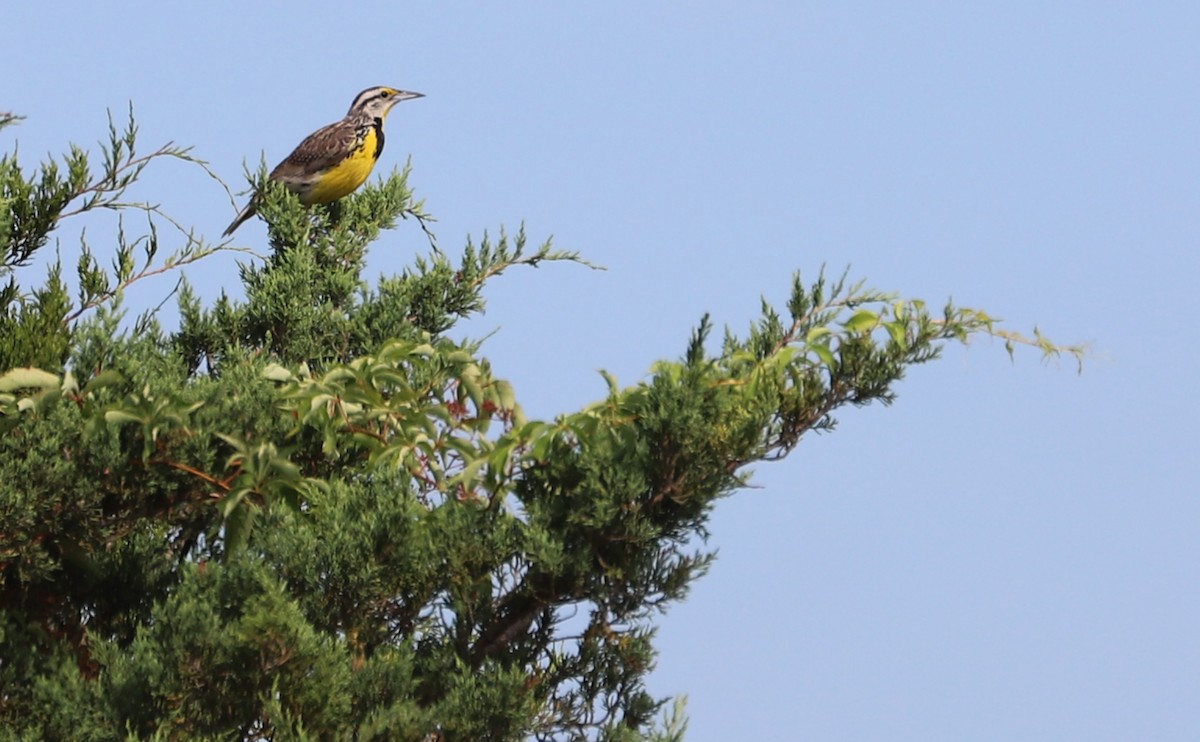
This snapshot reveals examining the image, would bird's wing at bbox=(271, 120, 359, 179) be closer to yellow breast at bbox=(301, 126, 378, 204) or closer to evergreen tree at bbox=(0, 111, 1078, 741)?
yellow breast at bbox=(301, 126, 378, 204)

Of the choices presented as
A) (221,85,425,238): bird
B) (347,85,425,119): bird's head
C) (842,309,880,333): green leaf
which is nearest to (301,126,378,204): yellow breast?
(221,85,425,238): bird

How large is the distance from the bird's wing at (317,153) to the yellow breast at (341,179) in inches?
2.0

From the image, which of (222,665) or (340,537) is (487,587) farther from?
(222,665)

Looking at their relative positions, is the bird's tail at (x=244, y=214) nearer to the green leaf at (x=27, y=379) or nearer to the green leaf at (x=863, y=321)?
the green leaf at (x=27, y=379)

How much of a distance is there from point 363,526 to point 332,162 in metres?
5.97

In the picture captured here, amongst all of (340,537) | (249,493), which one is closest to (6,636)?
(249,493)

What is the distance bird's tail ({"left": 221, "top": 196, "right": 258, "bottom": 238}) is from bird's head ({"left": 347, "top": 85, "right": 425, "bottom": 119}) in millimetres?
1734

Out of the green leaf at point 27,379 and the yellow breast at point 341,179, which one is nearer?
the green leaf at point 27,379

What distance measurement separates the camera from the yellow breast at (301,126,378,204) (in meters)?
10.7

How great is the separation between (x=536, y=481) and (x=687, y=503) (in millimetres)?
491

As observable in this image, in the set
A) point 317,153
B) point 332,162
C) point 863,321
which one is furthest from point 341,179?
point 863,321

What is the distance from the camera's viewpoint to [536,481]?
17.1 ft

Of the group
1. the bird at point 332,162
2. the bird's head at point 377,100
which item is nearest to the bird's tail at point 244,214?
the bird at point 332,162

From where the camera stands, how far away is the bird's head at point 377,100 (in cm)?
1201
